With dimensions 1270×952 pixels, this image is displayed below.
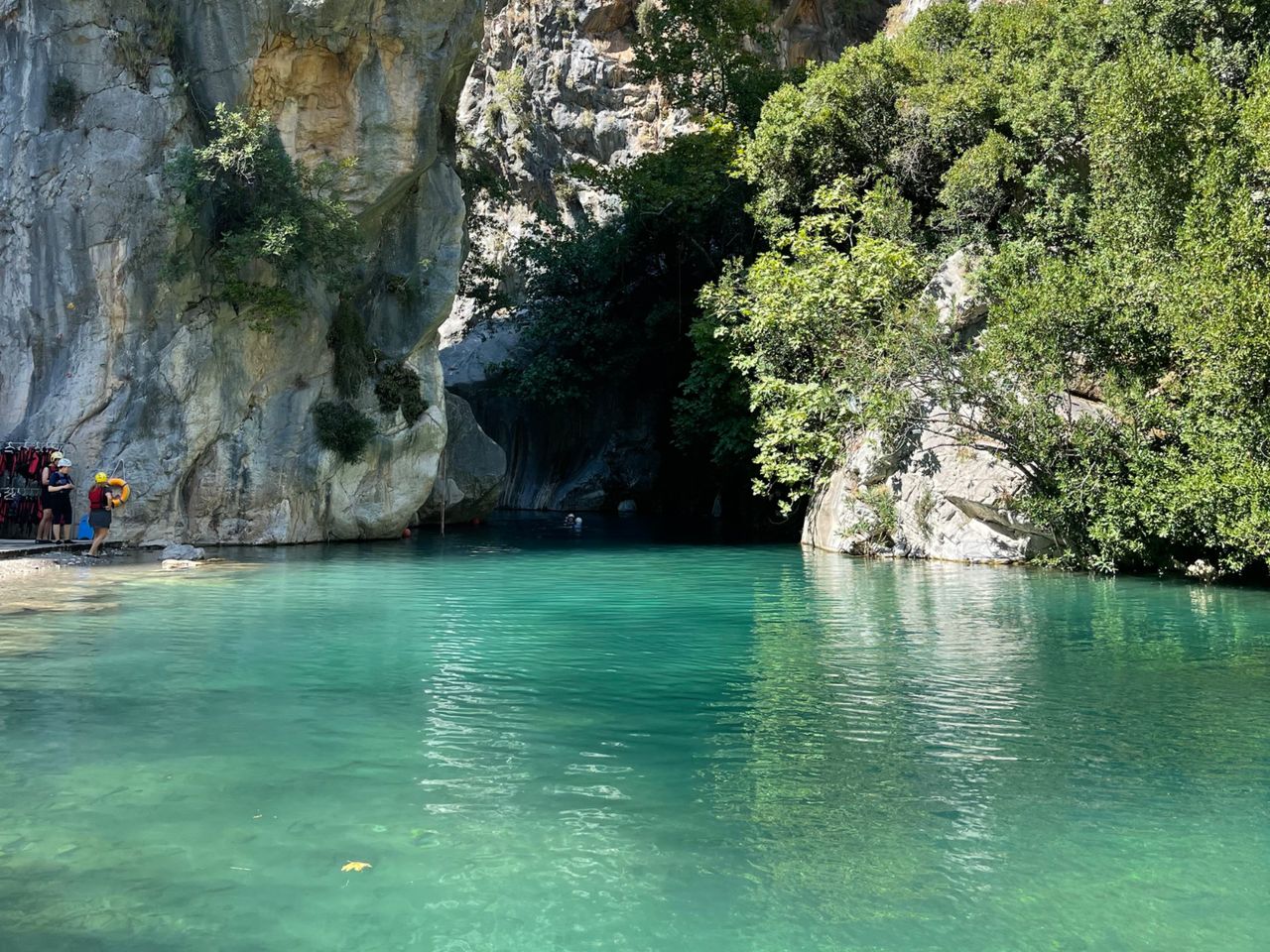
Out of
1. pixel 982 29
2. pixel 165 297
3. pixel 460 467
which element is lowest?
pixel 460 467

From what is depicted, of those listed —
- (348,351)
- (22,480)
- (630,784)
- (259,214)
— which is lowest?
(630,784)

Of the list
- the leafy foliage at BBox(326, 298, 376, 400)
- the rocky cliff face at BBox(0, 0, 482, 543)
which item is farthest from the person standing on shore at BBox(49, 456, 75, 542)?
the leafy foliage at BBox(326, 298, 376, 400)

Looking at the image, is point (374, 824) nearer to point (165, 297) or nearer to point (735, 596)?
point (735, 596)

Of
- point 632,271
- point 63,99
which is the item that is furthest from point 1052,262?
point 632,271

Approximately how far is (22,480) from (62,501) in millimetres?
1535

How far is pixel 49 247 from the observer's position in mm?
24266

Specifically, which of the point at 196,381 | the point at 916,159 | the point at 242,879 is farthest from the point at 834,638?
the point at 916,159

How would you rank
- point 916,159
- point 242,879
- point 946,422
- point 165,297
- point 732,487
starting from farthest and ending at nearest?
point 732,487, point 916,159, point 165,297, point 946,422, point 242,879

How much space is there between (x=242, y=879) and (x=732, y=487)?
36.5 meters

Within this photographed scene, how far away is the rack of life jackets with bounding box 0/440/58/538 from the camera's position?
23047 millimetres

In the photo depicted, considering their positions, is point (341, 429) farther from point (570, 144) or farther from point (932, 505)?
point (570, 144)

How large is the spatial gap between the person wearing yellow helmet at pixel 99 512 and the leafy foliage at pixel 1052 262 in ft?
47.0

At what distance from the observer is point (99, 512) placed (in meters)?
22.1

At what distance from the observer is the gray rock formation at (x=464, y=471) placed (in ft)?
122
